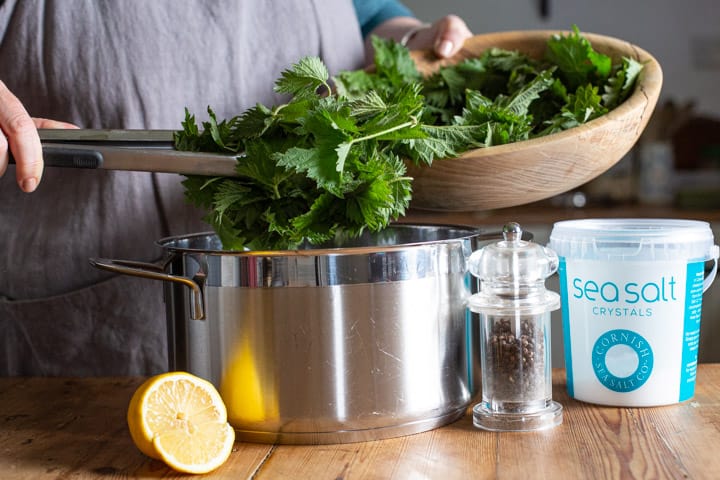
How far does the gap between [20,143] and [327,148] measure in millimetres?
293

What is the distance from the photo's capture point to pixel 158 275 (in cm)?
82

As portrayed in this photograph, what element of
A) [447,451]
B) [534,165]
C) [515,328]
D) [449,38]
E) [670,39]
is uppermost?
[670,39]

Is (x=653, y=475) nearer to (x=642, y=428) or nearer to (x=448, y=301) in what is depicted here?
(x=642, y=428)

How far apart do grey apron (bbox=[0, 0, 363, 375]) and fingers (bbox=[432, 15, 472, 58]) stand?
0.84 ft

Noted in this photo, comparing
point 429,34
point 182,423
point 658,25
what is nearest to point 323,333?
point 182,423

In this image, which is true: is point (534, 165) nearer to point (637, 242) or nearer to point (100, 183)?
point (637, 242)

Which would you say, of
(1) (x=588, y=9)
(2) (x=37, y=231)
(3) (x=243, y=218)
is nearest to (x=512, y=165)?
(3) (x=243, y=218)

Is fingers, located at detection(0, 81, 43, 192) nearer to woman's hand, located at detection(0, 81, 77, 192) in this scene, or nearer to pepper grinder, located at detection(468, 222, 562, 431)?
woman's hand, located at detection(0, 81, 77, 192)

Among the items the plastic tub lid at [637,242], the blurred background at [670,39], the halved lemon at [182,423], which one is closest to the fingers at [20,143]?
the halved lemon at [182,423]

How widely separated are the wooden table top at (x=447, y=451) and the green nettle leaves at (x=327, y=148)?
0.21m

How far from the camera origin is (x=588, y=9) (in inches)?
130

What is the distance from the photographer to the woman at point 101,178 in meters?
1.13

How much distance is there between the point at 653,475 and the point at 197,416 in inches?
15.6

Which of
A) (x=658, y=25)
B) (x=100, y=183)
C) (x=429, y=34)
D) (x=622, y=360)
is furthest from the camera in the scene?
(x=658, y=25)
